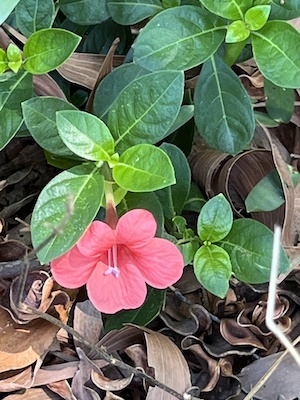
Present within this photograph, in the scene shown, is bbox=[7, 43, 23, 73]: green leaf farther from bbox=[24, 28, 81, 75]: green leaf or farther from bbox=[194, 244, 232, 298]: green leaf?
bbox=[194, 244, 232, 298]: green leaf

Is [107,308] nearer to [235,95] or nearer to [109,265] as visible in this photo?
[109,265]

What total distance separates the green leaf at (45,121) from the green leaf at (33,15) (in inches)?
4.9

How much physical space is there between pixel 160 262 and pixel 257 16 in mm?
356

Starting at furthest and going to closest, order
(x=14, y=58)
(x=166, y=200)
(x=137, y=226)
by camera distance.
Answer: (x=166, y=200)
(x=14, y=58)
(x=137, y=226)

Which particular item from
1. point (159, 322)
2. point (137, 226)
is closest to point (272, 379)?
point (159, 322)

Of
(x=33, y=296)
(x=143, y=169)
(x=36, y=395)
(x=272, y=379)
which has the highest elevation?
(x=143, y=169)

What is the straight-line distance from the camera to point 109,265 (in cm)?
83

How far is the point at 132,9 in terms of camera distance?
3.22ft

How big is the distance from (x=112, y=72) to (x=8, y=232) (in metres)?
0.33

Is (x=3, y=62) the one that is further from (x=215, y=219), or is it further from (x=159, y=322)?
(x=159, y=322)

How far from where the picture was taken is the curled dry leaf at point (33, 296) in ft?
3.13

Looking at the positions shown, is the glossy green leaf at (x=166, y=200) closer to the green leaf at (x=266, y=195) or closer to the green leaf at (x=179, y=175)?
the green leaf at (x=179, y=175)

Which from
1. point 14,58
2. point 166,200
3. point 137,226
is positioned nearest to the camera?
point 137,226

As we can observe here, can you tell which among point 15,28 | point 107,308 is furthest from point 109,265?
point 15,28
